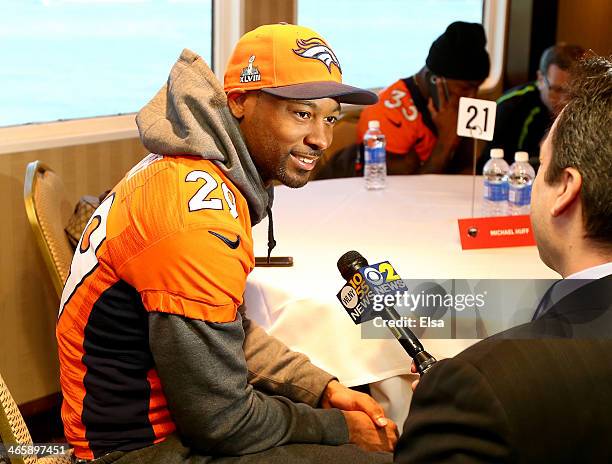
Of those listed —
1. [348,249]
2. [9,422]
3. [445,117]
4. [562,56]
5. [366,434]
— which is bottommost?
[366,434]

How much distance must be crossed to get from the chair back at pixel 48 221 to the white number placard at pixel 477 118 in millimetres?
1330

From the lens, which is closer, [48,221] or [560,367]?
[560,367]

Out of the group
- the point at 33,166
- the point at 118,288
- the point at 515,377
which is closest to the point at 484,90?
the point at 33,166

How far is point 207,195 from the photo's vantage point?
1.67m

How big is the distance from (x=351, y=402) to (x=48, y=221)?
1.05 meters

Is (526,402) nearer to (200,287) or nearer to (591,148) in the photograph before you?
(591,148)

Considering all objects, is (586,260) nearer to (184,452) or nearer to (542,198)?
(542,198)

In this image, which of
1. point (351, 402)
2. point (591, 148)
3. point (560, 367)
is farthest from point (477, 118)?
point (560, 367)

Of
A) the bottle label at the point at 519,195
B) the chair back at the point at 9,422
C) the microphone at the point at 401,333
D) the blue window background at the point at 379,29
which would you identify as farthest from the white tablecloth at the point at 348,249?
the blue window background at the point at 379,29

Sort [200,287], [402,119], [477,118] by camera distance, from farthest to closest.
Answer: [402,119], [477,118], [200,287]

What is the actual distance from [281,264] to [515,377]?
1.41 m

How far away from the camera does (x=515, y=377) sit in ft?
3.10

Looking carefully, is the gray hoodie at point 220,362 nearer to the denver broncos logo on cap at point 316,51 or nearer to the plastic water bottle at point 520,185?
the denver broncos logo on cap at point 316,51

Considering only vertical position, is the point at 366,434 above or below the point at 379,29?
below
